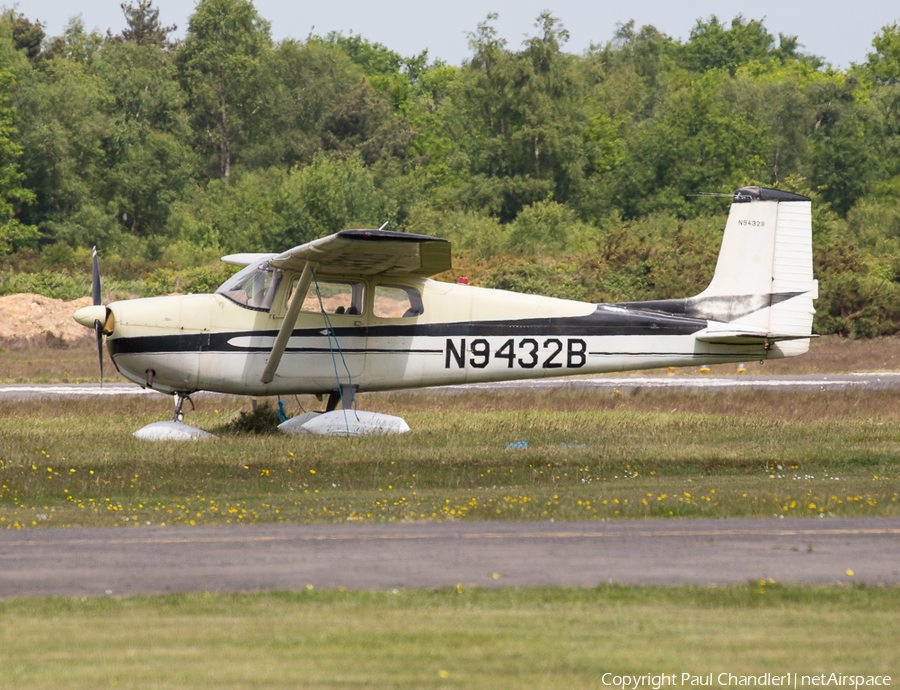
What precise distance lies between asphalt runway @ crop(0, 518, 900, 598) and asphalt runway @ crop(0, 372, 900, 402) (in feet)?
45.8

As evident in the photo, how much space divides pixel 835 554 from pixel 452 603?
3140 millimetres

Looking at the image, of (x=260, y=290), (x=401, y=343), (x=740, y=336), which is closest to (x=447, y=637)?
(x=401, y=343)

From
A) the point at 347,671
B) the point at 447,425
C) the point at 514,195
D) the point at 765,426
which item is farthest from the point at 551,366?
the point at 514,195

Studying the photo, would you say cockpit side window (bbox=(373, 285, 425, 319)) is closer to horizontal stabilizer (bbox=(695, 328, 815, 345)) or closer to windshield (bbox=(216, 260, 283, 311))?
windshield (bbox=(216, 260, 283, 311))

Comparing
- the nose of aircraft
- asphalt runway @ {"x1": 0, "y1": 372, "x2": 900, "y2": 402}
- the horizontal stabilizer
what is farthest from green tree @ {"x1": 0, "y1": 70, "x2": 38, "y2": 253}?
the horizontal stabilizer

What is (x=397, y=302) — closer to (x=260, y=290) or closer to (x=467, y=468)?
(x=260, y=290)

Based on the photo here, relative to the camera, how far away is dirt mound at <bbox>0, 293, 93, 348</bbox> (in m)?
38.6

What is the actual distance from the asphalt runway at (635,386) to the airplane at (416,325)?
6.14 metres

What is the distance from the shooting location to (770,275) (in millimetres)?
17344

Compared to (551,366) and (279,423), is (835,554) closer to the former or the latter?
(551,366)

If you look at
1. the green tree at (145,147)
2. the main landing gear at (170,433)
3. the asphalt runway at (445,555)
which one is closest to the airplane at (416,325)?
the main landing gear at (170,433)

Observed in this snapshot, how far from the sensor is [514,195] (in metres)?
73.0

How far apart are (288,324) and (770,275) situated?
7.67 meters

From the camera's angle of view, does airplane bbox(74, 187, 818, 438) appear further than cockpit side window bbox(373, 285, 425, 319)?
No
